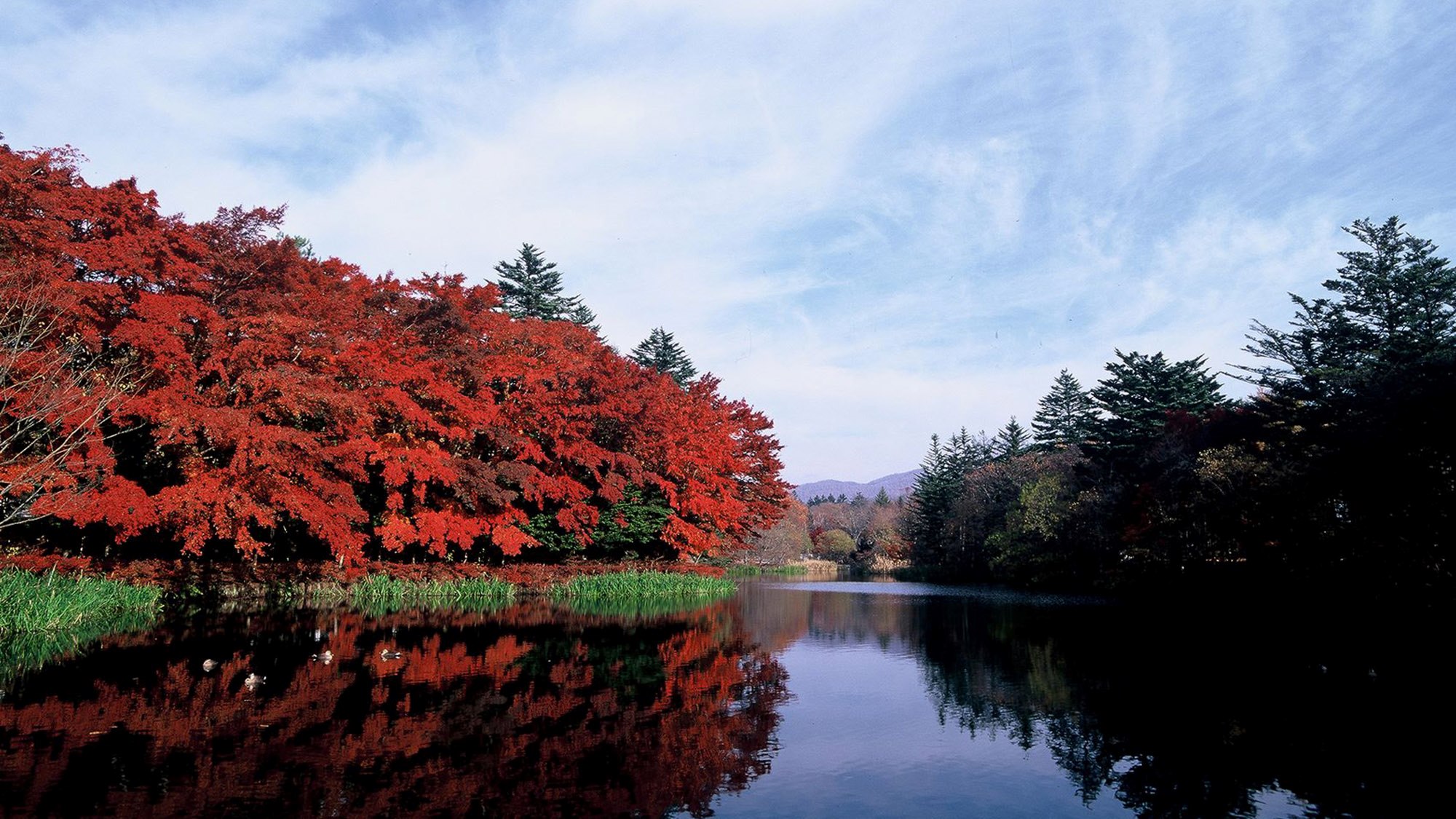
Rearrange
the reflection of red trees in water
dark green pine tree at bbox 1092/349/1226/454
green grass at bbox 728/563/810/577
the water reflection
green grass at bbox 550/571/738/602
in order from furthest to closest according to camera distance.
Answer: green grass at bbox 728/563/810/577, dark green pine tree at bbox 1092/349/1226/454, green grass at bbox 550/571/738/602, the water reflection, the reflection of red trees in water

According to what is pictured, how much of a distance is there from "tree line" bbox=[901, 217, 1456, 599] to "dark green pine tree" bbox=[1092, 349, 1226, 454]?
97 millimetres

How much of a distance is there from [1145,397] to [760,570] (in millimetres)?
33363

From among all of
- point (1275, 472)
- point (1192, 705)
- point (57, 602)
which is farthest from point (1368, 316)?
point (57, 602)

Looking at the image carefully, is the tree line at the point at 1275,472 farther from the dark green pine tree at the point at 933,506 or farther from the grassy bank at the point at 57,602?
the grassy bank at the point at 57,602

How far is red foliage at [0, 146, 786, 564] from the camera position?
673 inches

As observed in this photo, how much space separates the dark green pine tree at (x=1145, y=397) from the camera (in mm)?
35406

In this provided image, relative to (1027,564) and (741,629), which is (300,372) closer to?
(741,629)

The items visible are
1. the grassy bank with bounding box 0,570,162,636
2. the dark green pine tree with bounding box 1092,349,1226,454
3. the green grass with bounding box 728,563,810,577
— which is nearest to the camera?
the grassy bank with bounding box 0,570,162,636

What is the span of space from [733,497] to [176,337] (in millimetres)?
23382

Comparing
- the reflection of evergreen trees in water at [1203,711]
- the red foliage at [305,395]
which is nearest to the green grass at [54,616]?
the red foliage at [305,395]

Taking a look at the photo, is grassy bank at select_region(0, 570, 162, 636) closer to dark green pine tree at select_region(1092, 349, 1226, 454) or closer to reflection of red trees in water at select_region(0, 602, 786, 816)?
reflection of red trees in water at select_region(0, 602, 786, 816)

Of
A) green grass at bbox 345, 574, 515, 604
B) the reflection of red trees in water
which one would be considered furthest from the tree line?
green grass at bbox 345, 574, 515, 604

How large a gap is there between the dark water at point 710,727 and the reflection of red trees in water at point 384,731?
0.04 meters

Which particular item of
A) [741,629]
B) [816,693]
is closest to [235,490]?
[741,629]
